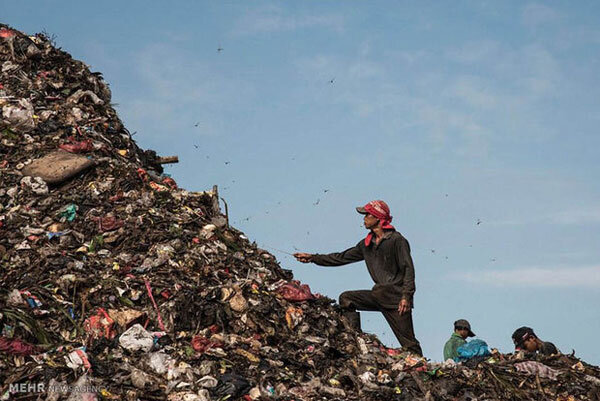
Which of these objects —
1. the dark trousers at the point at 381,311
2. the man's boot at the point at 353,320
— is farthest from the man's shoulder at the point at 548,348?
the man's boot at the point at 353,320

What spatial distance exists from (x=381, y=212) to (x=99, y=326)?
3.71 metres

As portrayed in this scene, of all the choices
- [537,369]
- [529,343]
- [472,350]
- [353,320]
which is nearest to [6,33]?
[353,320]

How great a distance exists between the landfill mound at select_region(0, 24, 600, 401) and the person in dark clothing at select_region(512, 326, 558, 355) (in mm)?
299

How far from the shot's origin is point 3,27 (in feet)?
47.7

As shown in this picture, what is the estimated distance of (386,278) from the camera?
378 inches

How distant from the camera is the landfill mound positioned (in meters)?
7.27

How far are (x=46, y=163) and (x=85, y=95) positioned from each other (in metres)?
2.36

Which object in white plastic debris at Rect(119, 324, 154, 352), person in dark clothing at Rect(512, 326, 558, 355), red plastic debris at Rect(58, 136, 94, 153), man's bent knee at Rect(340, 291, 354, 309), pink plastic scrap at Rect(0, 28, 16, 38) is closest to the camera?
white plastic debris at Rect(119, 324, 154, 352)

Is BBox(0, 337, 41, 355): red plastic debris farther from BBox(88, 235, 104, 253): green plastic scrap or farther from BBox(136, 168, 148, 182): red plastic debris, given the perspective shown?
BBox(136, 168, 148, 182): red plastic debris

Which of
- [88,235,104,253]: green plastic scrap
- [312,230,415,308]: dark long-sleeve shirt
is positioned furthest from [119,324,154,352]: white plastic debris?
[312,230,415,308]: dark long-sleeve shirt

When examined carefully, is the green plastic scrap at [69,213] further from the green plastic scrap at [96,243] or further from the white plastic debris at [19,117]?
the white plastic debris at [19,117]

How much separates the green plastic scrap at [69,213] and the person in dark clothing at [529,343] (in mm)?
6048

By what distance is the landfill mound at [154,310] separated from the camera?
7.27 m

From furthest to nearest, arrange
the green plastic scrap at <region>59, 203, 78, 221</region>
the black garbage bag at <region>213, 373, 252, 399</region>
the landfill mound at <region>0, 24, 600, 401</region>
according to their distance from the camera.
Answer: the green plastic scrap at <region>59, 203, 78, 221</region>
the landfill mound at <region>0, 24, 600, 401</region>
the black garbage bag at <region>213, 373, 252, 399</region>
